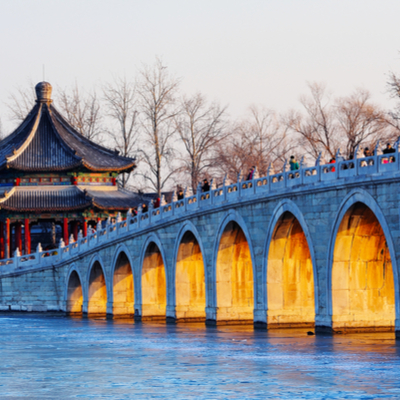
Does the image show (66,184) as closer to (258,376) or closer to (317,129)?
(317,129)

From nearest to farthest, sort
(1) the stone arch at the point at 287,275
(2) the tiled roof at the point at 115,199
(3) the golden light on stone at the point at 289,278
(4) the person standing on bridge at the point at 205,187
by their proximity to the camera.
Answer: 1. (1) the stone arch at the point at 287,275
2. (3) the golden light on stone at the point at 289,278
3. (4) the person standing on bridge at the point at 205,187
4. (2) the tiled roof at the point at 115,199

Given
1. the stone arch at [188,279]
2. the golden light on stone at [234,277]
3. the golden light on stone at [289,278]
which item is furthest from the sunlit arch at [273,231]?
the stone arch at [188,279]

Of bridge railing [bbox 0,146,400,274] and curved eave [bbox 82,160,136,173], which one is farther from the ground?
curved eave [bbox 82,160,136,173]

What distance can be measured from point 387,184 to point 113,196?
30.3m

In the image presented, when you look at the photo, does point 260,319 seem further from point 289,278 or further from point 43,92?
point 43,92

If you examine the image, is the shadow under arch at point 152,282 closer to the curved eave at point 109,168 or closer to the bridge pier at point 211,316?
the bridge pier at point 211,316

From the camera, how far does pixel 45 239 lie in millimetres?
61438

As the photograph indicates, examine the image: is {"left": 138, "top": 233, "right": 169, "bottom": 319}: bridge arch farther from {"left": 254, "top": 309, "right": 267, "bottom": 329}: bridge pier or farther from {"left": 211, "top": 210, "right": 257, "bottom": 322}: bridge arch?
{"left": 254, "top": 309, "right": 267, "bottom": 329}: bridge pier

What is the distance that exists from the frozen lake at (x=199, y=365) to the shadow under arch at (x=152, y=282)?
7.77 meters

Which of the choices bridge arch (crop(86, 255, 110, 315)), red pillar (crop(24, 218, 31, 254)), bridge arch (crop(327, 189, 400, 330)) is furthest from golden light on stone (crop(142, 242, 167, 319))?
red pillar (crop(24, 218, 31, 254))

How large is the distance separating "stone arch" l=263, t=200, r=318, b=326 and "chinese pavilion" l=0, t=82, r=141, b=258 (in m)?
21.7

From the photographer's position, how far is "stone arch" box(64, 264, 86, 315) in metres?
45.8

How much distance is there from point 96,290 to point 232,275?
11.9 m

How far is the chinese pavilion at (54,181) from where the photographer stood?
2061 inches
